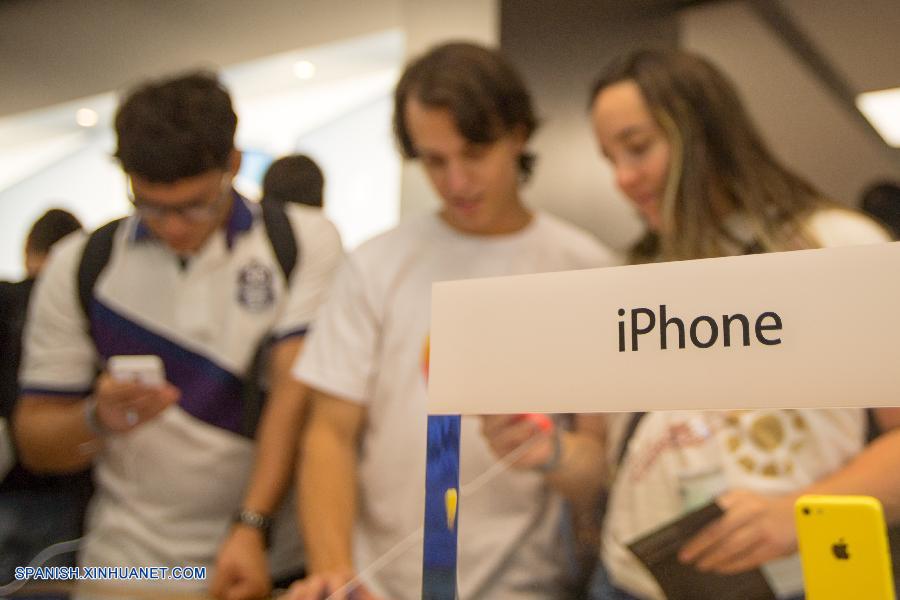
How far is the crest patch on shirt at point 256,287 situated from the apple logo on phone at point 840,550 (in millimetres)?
876

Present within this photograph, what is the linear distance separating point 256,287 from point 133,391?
8.4 inches

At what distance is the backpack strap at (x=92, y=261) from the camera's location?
1.10 m

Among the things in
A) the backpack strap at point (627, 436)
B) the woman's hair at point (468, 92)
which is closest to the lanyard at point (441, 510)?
the backpack strap at point (627, 436)

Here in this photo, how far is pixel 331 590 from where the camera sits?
67 centimetres

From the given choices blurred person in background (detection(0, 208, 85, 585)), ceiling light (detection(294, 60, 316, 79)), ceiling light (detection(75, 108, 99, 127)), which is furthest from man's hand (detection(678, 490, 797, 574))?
ceiling light (detection(75, 108, 99, 127))

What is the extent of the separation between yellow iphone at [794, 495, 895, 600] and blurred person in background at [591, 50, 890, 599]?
0.03 metres

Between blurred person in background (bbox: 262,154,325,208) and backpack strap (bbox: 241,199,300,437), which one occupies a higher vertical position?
blurred person in background (bbox: 262,154,325,208)

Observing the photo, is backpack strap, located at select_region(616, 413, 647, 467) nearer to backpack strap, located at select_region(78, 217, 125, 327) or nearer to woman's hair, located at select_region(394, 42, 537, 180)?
woman's hair, located at select_region(394, 42, 537, 180)

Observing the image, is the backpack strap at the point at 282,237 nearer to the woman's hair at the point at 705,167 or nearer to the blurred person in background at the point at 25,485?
the blurred person in background at the point at 25,485

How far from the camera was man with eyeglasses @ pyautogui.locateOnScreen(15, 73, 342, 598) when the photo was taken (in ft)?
3.44

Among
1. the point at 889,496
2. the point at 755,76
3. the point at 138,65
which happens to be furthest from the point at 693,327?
the point at 138,65

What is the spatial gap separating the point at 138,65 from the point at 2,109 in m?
0.30

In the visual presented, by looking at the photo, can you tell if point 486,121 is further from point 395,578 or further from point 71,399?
point 71,399

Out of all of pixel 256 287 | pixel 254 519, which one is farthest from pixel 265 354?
pixel 254 519
